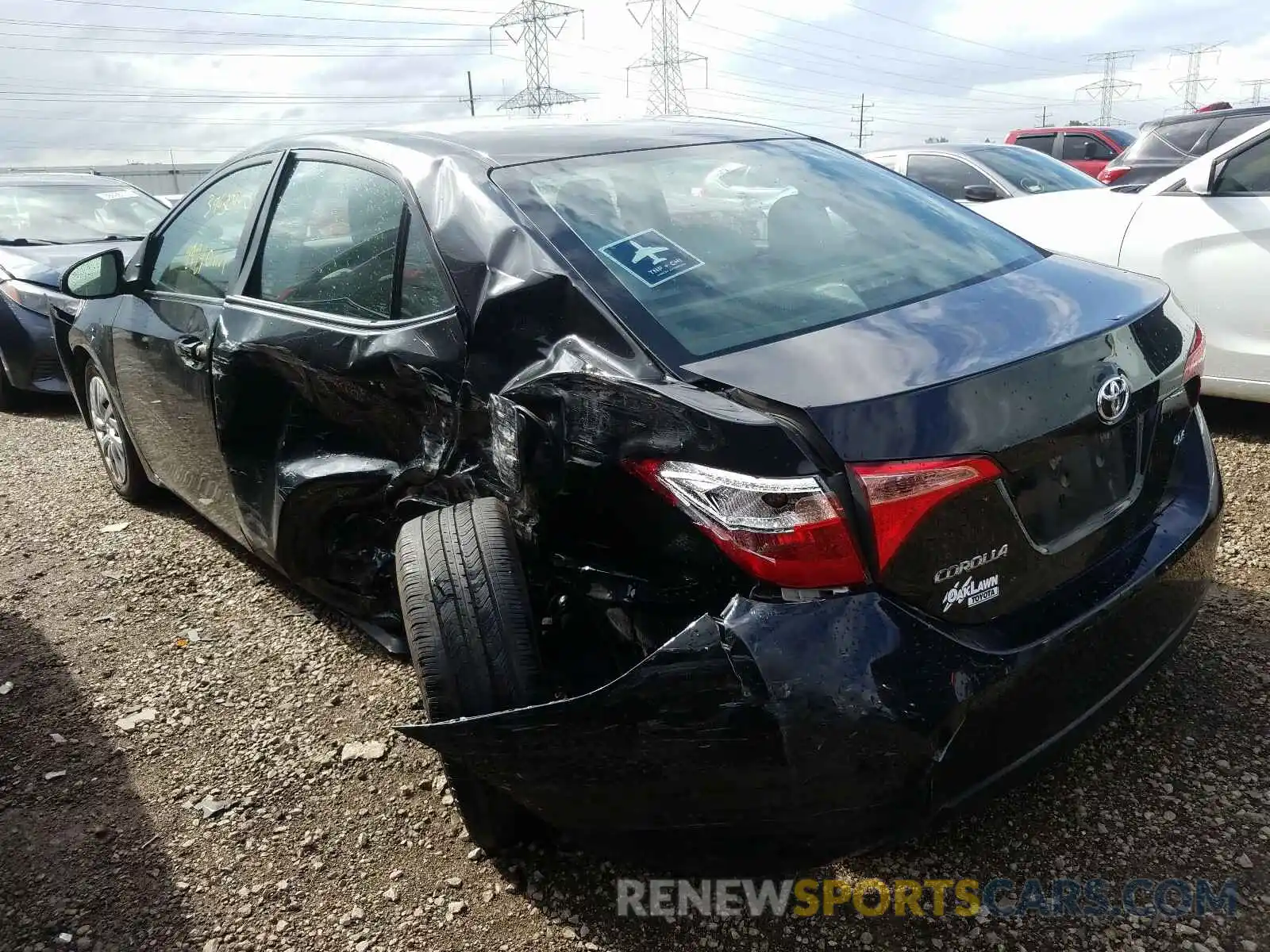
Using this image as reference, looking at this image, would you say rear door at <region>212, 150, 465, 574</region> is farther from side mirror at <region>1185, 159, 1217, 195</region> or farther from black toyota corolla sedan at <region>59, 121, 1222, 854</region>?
side mirror at <region>1185, 159, 1217, 195</region>

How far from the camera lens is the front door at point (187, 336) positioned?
324 cm

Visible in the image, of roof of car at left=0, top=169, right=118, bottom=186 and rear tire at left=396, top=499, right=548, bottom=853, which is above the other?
roof of car at left=0, top=169, right=118, bottom=186

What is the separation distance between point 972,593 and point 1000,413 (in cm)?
32

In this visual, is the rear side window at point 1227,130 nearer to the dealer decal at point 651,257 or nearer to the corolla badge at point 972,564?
the dealer decal at point 651,257

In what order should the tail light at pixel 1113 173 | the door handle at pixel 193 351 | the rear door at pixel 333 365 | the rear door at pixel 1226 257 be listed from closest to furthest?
the rear door at pixel 333 365, the door handle at pixel 193 351, the rear door at pixel 1226 257, the tail light at pixel 1113 173

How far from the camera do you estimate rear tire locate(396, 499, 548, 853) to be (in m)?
1.99

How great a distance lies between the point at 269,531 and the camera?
10.2ft

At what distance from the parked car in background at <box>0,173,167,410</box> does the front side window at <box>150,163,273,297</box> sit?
2.22m

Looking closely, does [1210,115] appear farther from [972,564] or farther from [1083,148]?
[972,564]

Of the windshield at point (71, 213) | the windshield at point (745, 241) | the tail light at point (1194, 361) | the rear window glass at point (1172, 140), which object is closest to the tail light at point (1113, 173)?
the rear window glass at point (1172, 140)

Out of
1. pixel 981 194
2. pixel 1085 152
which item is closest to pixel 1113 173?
pixel 981 194

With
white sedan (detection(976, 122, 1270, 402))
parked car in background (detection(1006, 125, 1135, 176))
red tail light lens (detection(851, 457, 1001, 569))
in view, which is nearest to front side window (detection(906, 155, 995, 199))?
white sedan (detection(976, 122, 1270, 402))

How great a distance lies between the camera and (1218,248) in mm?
4457

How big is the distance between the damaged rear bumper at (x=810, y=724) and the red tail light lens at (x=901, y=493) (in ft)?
0.37
